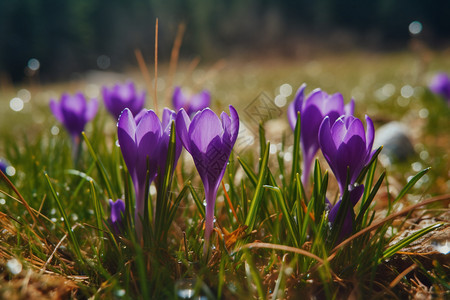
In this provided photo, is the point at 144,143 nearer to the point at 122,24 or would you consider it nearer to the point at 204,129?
the point at 204,129

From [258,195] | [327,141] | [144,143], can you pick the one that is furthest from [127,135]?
[327,141]

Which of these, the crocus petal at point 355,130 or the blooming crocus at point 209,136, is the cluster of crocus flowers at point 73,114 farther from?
the crocus petal at point 355,130

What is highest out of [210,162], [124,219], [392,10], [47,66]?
[392,10]

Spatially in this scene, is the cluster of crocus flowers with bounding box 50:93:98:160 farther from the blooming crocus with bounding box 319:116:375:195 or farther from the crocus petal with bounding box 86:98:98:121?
the blooming crocus with bounding box 319:116:375:195

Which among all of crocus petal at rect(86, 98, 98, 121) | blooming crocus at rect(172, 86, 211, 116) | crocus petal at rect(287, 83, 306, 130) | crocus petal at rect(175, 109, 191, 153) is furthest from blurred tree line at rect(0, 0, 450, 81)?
crocus petal at rect(175, 109, 191, 153)

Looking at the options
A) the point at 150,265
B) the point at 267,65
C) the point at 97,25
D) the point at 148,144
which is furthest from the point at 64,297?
the point at 97,25

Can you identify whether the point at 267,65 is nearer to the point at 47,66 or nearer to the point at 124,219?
the point at 124,219
